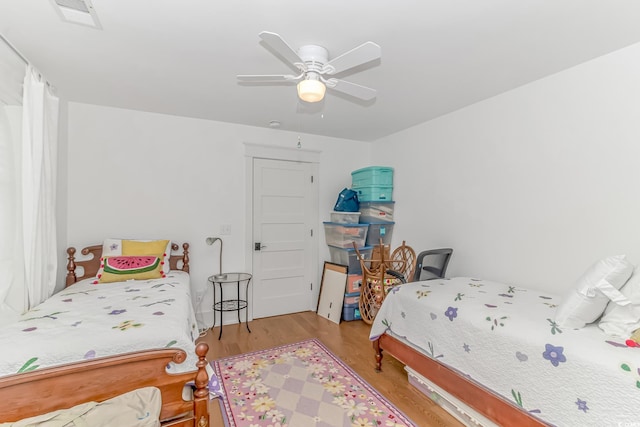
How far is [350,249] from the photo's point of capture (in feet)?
12.1

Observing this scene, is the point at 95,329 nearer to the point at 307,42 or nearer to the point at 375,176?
the point at 307,42

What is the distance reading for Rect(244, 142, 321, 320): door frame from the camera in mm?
3602

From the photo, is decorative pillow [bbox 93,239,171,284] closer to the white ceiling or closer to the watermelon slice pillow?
the watermelon slice pillow

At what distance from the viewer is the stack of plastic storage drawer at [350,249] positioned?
3.65 metres

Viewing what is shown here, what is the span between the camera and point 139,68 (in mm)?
2172

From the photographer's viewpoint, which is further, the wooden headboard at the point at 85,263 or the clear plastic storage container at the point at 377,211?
the clear plastic storage container at the point at 377,211

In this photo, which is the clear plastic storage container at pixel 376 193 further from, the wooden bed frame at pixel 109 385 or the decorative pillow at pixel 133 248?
the wooden bed frame at pixel 109 385

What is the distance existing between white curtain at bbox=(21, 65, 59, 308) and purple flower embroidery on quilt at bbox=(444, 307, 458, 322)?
2.88 metres

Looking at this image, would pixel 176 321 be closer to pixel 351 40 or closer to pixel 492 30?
pixel 351 40

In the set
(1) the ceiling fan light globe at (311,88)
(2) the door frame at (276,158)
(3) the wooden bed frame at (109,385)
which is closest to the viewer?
(3) the wooden bed frame at (109,385)

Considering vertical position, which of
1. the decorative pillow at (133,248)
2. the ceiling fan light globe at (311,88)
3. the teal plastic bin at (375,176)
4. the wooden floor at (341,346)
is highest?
the ceiling fan light globe at (311,88)

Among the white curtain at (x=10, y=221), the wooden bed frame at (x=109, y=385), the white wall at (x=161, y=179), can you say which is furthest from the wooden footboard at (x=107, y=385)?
the white wall at (x=161, y=179)

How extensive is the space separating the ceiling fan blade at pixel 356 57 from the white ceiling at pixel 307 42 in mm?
187

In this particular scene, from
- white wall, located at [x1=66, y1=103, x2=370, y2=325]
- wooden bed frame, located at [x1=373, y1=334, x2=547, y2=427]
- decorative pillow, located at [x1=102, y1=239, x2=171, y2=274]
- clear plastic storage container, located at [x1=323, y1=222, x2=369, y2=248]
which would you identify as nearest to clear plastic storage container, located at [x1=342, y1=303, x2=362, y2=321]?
clear plastic storage container, located at [x1=323, y1=222, x2=369, y2=248]
